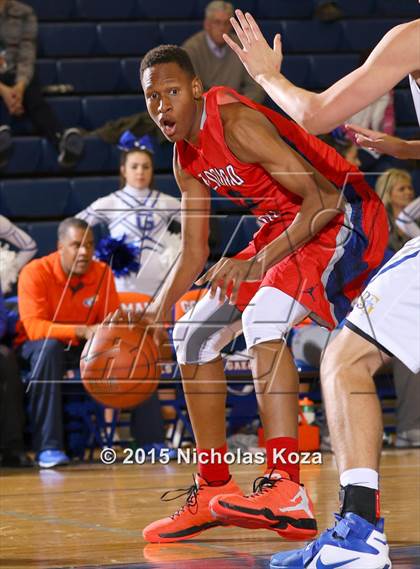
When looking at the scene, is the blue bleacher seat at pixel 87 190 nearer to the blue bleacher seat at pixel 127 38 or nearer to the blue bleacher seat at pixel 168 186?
the blue bleacher seat at pixel 168 186

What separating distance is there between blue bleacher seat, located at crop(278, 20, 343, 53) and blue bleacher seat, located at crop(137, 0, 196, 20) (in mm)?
833

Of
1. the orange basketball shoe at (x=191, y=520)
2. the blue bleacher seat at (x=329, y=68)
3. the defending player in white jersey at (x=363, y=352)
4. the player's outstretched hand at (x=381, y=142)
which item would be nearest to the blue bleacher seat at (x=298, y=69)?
the blue bleacher seat at (x=329, y=68)

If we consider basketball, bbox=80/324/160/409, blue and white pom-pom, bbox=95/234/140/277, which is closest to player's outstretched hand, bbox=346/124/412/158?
basketball, bbox=80/324/160/409

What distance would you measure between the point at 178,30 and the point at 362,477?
24.1 feet

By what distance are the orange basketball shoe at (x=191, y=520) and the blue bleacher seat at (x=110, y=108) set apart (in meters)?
5.49

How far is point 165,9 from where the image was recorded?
32.9ft

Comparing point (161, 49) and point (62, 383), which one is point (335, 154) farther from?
point (62, 383)

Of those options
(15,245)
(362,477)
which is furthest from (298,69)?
(362,477)

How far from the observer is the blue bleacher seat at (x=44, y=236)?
24.7ft

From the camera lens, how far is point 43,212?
8.12 meters

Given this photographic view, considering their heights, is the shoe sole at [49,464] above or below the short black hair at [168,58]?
below

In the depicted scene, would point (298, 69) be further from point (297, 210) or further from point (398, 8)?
point (297, 210)

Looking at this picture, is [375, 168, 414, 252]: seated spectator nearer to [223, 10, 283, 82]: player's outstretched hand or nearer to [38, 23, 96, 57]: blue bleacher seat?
[38, 23, 96, 57]: blue bleacher seat

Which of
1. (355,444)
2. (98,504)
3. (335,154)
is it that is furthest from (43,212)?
(355,444)
